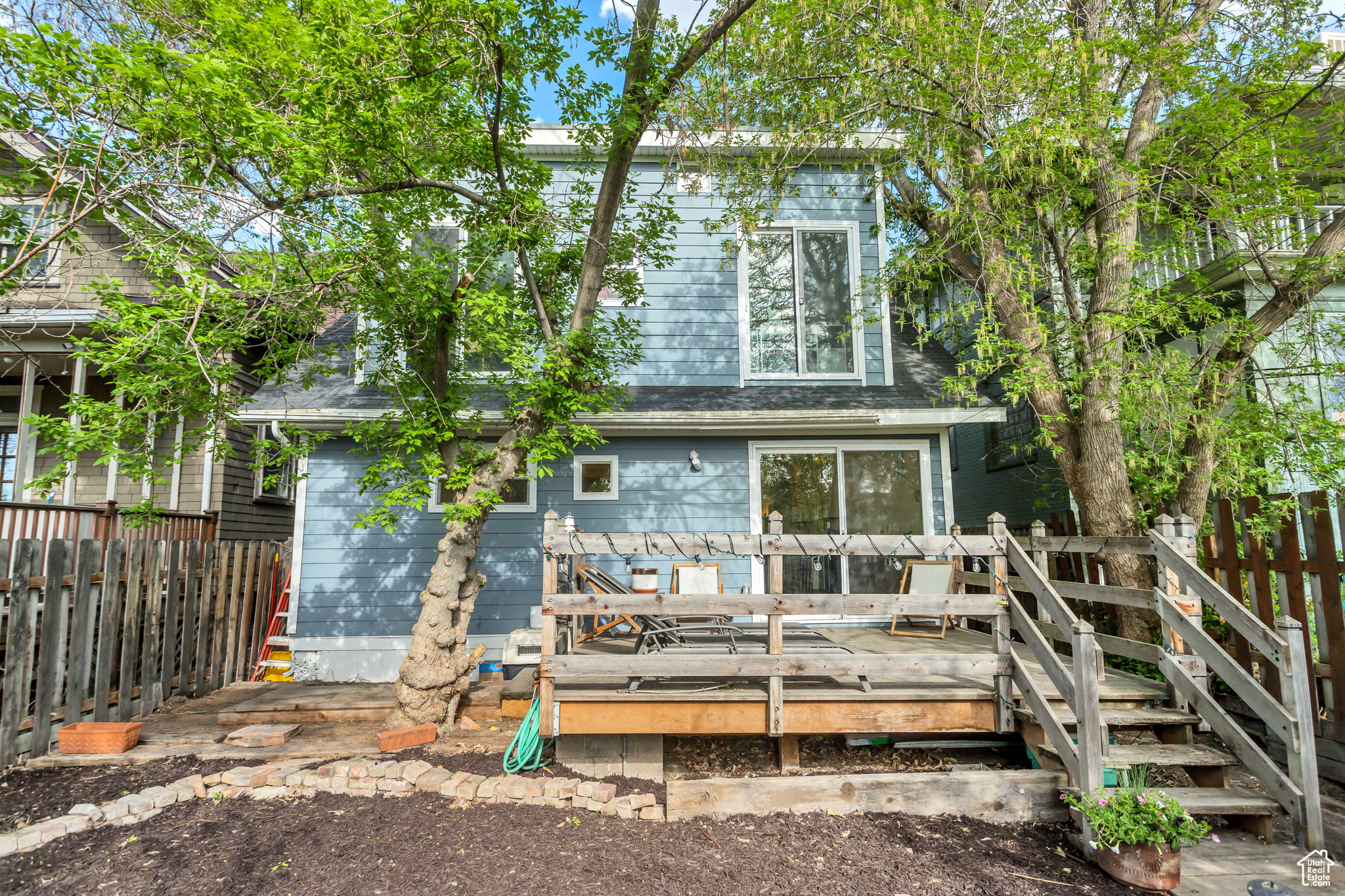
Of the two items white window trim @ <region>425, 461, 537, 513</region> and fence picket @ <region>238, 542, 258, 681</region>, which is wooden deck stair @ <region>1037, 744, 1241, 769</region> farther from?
fence picket @ <region>238, 542, 258, 681</region>

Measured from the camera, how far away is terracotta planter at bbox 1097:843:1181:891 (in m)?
3.22

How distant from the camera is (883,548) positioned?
451cm

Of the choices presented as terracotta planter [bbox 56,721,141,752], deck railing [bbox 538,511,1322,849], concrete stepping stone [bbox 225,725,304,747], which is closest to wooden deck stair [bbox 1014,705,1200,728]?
deck railing [bbox 538,511,1322,849]

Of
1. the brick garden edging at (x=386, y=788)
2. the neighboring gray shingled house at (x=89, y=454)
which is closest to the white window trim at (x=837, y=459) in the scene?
the brick garden edging at (x=386, y=788)

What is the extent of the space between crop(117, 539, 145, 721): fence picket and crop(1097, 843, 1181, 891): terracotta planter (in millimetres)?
6907

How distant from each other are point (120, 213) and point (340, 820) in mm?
4238

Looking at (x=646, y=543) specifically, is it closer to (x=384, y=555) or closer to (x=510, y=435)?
(x=510, y=435)

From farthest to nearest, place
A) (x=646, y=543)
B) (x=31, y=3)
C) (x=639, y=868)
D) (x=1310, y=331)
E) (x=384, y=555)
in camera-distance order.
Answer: (x=384, y=555) < (x=1310, y=331) < (x=646, y=543) < (x=31, y=3) < (x=639, y=868)

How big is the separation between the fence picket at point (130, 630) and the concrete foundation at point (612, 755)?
3699 millimetres

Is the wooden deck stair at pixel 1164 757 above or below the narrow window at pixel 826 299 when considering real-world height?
below

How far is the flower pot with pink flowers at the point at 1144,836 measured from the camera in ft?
10.6

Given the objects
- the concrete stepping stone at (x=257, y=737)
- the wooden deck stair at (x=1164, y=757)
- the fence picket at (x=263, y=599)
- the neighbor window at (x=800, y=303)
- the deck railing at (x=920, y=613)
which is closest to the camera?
the wooden deck stair at (x=1164, y=757)

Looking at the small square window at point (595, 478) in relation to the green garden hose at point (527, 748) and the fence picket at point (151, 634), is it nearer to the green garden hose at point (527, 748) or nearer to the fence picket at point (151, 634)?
the green garden hose at point (527, 748)

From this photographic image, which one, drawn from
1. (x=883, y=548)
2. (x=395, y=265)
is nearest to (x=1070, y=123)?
(x=883, y=548)
